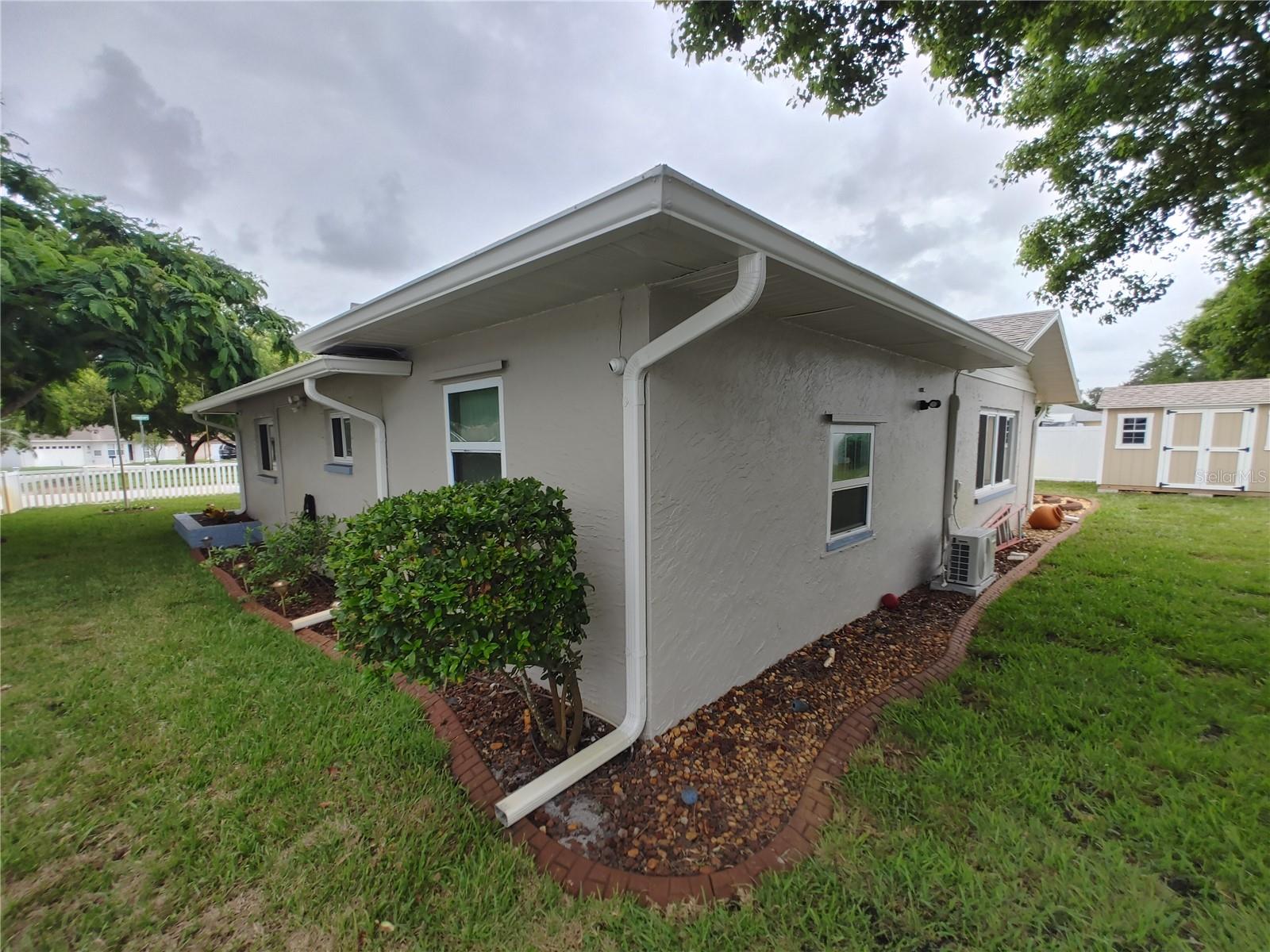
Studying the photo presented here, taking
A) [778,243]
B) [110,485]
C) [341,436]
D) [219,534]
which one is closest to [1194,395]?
[778,243]

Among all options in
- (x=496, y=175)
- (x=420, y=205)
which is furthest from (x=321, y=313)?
(x=496, y=175)

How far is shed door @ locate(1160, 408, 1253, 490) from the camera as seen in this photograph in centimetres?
1235

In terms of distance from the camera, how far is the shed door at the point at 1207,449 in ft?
40.5

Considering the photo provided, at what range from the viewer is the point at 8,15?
3.80 m

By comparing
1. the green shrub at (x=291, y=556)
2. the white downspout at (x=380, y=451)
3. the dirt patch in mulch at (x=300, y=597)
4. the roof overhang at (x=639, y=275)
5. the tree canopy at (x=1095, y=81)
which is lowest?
the dirt patch in mulch at (x=300, y=597)

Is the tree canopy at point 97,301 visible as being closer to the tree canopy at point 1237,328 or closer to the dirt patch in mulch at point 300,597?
the dirt patch in mulch at point 300,597

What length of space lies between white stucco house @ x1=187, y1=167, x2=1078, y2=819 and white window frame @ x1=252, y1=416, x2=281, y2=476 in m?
3.14

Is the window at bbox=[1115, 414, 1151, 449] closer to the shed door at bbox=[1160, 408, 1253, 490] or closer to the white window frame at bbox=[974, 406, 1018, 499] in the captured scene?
the shed door at bbox=[1160, 408, 1253, 490]

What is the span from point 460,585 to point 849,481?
3.84 meters

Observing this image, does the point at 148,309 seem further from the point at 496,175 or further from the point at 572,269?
the point at 572,269

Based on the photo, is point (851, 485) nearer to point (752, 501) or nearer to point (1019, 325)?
point (752, 501)

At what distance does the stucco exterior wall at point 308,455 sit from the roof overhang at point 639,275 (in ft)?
4.42

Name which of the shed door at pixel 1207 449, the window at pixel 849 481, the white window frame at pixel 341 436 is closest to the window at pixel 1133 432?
the shed door at pixel 1207 449

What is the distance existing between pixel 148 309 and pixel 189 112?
2.56 meters
